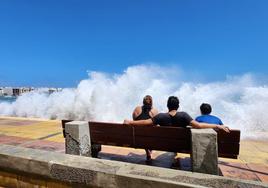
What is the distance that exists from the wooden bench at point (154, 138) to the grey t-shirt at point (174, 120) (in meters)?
0.42

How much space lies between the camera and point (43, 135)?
7.29 meters

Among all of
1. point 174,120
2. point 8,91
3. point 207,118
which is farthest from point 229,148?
point 8,91

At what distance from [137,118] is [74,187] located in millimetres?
2242

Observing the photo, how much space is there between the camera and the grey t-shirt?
148 inches

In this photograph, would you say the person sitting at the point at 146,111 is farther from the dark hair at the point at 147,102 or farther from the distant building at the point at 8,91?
the distant building at the point at 8,91

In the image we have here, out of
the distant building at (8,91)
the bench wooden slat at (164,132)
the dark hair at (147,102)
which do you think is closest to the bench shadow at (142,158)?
the dark hair at (147,102)

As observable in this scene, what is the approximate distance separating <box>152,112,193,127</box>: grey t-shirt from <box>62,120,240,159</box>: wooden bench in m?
0.42

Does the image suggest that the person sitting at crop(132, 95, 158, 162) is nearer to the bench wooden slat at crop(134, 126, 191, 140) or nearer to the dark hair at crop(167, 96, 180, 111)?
the dark hair at crop(167, 96, 180, 111)

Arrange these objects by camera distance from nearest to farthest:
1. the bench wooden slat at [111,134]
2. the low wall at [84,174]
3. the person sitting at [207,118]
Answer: the low wall at [84,174] → the bench wooden slat at [111,134] → the person sitting at [207,118]

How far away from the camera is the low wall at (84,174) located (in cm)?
215

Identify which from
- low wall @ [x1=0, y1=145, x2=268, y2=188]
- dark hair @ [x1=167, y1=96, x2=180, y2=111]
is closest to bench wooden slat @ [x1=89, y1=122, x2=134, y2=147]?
dark hair @ [x1=167, y1=96, x2=180, y2=111]

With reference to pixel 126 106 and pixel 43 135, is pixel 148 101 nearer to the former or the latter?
pixel 43 135

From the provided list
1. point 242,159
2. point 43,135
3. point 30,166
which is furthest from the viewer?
point 43,135

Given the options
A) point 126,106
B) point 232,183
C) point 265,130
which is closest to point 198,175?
point 232,183
